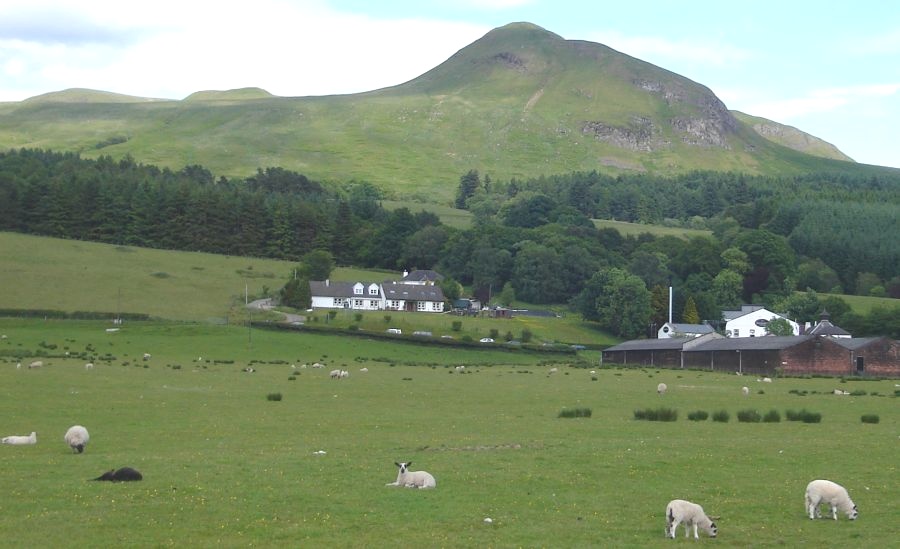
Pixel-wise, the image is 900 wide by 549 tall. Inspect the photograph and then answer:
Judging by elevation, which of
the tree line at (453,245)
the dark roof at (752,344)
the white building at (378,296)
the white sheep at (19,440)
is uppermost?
the tree line at (453,245)

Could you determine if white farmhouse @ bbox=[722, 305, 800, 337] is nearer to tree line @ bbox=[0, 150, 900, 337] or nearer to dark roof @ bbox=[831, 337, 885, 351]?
tree line @ bbox=[0, 150, 900, 337]

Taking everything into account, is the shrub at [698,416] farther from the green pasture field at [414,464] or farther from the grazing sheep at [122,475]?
the grazing sheep at [122,475]

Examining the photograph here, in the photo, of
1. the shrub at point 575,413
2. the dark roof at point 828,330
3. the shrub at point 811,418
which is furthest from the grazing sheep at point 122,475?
the dark roof at point 828,330

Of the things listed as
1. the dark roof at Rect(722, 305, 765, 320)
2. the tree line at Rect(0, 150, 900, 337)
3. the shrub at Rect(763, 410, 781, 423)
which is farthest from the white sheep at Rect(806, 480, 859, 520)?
the dark roof at Rect(722, 305, 765, 320)

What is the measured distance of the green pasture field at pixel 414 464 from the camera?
60.1 feet

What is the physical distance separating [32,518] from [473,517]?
26.4ft

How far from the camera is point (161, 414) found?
3772 cm

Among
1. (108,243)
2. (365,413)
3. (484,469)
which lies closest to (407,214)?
(108,243)

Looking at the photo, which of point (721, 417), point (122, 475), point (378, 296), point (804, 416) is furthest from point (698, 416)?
point (378, 296)

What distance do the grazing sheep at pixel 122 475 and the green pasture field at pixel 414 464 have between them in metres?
0.38

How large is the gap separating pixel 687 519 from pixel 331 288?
402 ft

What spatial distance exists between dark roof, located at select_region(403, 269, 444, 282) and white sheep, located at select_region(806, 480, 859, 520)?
136m

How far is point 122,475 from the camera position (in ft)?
73.8

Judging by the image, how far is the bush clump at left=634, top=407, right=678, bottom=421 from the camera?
38188 mm
